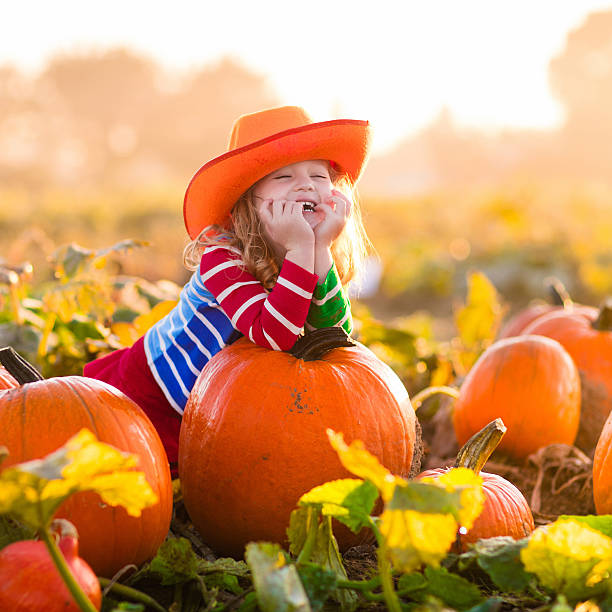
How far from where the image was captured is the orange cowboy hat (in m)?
2.49

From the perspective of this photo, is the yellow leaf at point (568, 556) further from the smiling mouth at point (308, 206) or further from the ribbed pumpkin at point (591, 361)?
the ribbed pumpkin at point (591, 361)

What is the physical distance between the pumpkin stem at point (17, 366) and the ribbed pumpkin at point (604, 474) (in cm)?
171

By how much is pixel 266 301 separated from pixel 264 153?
19.6 inches

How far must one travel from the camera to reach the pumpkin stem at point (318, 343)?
2.35 meters

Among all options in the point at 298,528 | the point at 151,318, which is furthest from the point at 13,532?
the point at 151,318

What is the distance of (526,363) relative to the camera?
10.1ft

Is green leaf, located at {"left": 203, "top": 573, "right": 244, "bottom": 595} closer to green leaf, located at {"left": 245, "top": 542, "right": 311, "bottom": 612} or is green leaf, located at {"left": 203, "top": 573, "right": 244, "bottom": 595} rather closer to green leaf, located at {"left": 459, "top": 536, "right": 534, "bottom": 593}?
green leaf, located at {"left": 245, "top": 542, "right": 311, "bottom": 612}

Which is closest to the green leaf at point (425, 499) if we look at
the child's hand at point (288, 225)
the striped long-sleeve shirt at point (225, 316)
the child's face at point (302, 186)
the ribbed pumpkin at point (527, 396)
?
the striped long-sleeve shirt at point (225, 316)

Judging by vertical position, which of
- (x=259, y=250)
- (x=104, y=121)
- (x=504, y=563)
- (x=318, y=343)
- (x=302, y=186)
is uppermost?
(x=104, y=121)

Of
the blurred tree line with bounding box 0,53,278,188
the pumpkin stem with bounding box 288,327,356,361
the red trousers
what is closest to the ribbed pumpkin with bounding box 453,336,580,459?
the pumpkin stem with bounding box 288,327,356,361

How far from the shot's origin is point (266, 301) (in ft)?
7.70

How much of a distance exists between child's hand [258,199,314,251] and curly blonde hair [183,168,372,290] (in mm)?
121

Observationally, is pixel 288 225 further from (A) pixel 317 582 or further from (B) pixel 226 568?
(A) pixel 317 582

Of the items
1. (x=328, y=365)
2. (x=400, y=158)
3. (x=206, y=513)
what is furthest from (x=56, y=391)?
(x=400, y=158)
